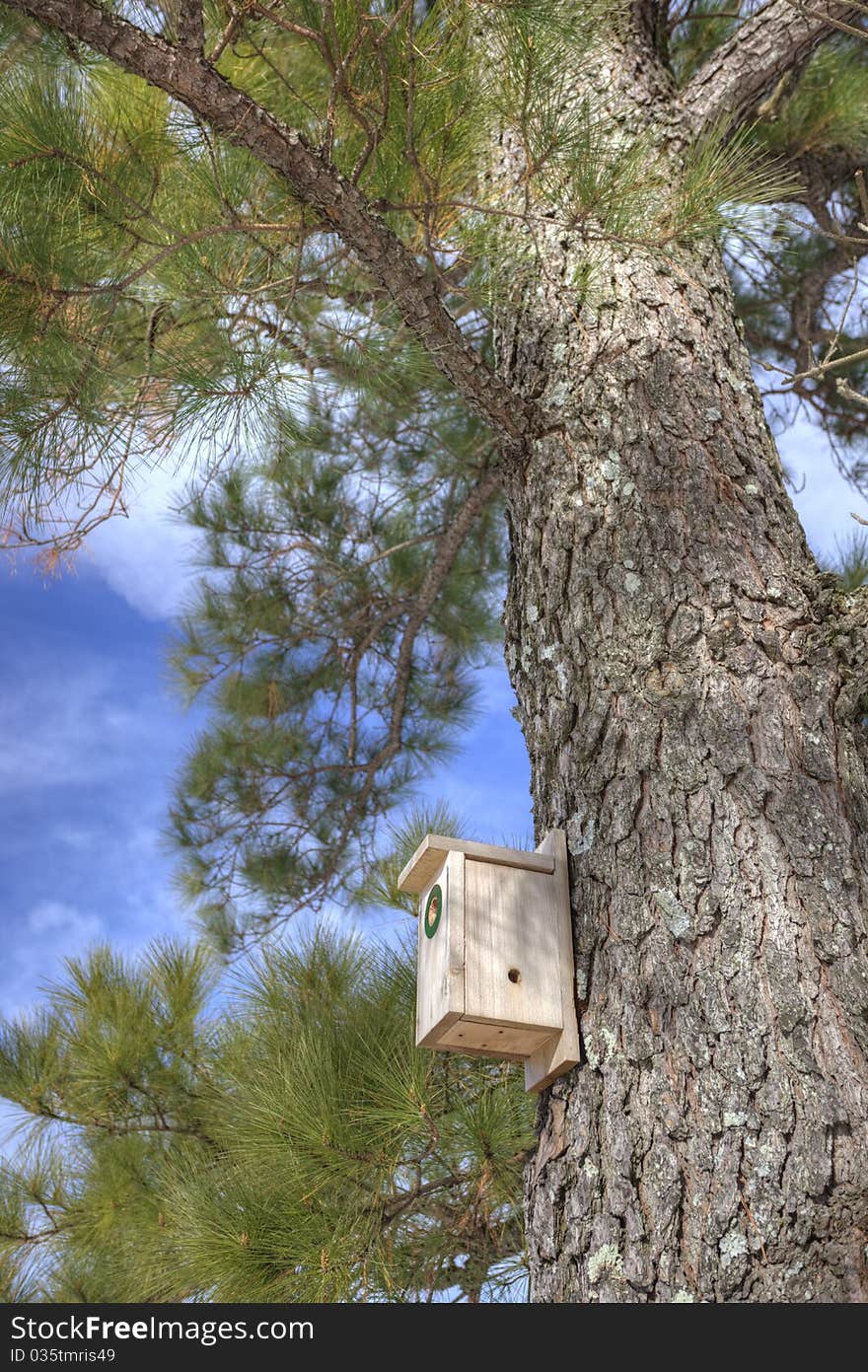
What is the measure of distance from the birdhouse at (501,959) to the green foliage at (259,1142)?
21cm

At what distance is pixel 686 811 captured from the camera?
949mm

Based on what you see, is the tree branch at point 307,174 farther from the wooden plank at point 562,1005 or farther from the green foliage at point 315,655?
the green foliage at point 315,655

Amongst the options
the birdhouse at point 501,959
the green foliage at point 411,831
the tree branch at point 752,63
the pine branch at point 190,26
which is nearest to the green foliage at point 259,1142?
the green foliage at point 411,831

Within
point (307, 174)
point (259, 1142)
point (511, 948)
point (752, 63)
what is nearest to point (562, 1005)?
point (511, 948)

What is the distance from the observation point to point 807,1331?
28.3 inches

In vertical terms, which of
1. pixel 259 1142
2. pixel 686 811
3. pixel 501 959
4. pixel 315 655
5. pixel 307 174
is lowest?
pixel 259 1142

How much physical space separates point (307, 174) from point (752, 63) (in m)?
0.83

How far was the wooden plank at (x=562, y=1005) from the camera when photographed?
92 centimetres

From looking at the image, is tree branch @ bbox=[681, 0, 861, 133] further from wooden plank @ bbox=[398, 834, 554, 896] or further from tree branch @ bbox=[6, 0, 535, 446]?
wooden plank @ bbox=[398, 834, 554, 896]

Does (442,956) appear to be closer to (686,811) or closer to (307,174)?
(686,811)

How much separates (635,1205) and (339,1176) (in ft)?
1.50

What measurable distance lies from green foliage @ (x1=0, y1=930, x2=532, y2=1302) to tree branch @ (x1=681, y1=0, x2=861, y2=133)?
125 cm

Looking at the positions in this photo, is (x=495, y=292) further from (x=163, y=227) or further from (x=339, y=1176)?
(x=339, y=1176)

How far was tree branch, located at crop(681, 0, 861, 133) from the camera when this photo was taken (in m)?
1.48
